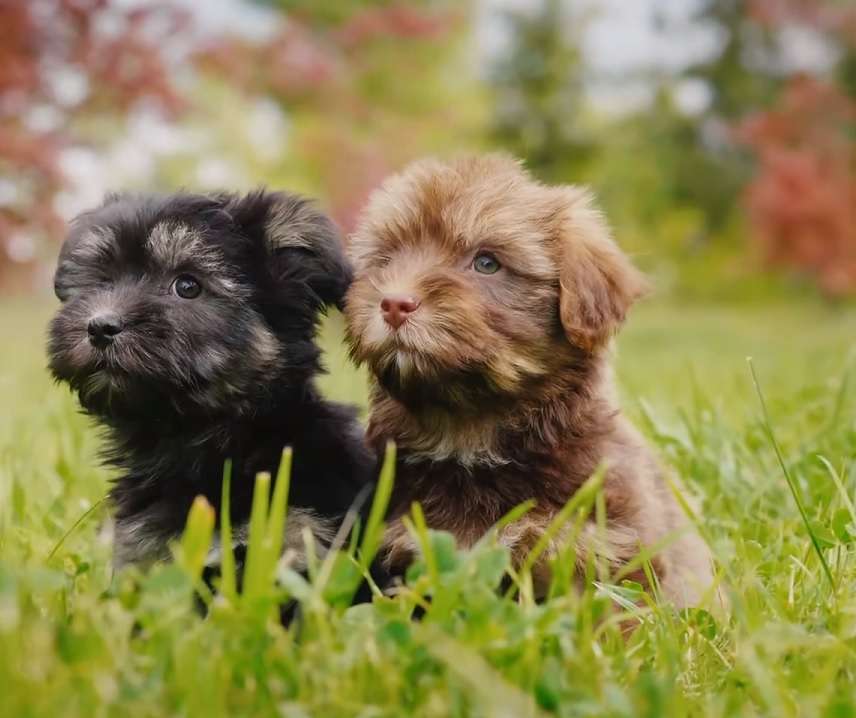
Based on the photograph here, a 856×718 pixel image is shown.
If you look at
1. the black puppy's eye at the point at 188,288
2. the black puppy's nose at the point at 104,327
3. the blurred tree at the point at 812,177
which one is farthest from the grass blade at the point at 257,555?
the blurred tree at the point at 812,177

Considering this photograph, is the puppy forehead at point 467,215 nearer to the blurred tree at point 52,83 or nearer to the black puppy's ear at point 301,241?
the black puppy's ear at point 301,241

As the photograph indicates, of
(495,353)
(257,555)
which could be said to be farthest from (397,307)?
(257,555)

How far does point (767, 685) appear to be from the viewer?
216 centimetres

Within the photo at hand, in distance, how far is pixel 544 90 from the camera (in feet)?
76.3

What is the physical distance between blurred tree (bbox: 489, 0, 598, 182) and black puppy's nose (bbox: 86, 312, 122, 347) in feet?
67.2

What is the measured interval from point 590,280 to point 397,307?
0.69m

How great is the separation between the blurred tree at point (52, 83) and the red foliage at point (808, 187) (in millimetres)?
11829

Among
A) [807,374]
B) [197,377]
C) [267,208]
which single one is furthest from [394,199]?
[807,374]

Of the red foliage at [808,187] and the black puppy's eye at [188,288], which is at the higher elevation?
the red foliage at [808,187]

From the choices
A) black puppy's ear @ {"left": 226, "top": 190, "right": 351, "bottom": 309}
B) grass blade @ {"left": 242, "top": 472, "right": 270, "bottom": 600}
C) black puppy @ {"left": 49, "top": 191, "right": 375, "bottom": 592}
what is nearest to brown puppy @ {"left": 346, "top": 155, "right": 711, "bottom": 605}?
black puppy's ear @ {"left": 226, "top": 190, "right": 351, "bottom": 309}

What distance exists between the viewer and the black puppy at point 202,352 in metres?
3.30

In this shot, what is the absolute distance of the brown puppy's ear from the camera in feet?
10.8

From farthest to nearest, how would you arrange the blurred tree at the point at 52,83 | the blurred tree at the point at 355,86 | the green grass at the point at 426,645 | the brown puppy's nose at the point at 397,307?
1. the blurred tree at the point at 355,86
2. the blurred tree at the point at 52,83
3. the brown puppy's nose at the point at 397,307
4. the green grass at the point at 426,645

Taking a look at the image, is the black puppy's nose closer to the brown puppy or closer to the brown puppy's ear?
the brown puppy
